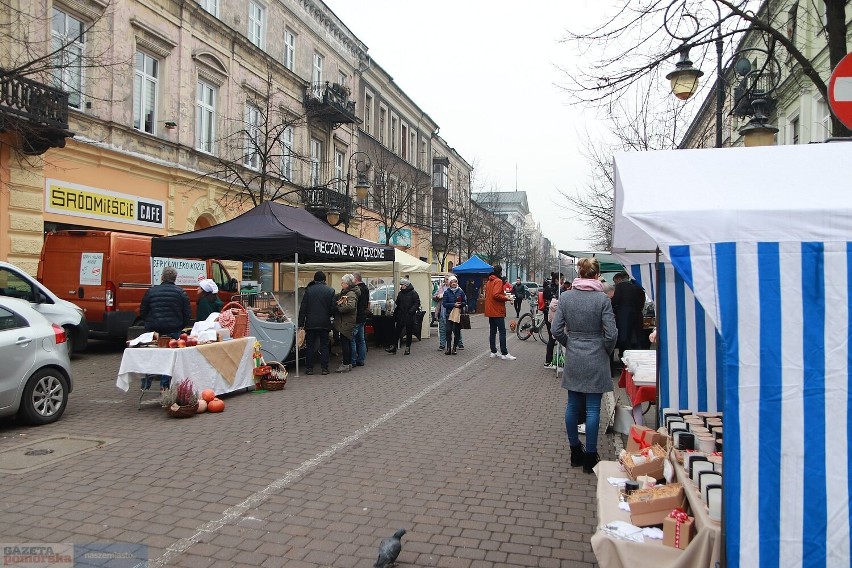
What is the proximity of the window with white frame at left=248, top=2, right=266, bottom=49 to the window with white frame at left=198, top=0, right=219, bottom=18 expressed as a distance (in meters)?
2.03

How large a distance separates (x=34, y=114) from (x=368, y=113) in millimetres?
24946

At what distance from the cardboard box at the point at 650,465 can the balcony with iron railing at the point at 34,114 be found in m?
13.2

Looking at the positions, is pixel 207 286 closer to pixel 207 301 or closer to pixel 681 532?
pixel 207 301

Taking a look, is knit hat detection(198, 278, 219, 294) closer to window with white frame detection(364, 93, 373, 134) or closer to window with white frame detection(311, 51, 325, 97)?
window with white frame detection(311, 51, 325, 97)

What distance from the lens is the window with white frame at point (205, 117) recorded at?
2091cm

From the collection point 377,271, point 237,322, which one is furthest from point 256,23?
point 237,322

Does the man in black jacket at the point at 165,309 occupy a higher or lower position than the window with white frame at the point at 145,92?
lower

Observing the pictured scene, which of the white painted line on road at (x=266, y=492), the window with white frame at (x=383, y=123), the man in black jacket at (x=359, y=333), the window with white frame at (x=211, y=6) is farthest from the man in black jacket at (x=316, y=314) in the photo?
the window with white frame at (x=383, y=123)

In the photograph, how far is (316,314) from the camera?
1098 centimetres

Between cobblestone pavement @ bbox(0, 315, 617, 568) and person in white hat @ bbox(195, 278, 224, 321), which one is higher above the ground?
person in white hat @ bbox(195, 278, 224, 321)

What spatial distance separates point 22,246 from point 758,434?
52.6 feet

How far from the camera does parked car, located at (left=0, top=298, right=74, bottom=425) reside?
6406 millimetres

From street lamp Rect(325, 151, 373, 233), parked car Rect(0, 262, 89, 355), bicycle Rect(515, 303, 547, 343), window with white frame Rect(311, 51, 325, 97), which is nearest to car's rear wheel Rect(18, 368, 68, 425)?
parked car Rect(0, 262, 89, 355)

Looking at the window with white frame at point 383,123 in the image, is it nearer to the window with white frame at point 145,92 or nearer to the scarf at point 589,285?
the window with white frame at point 145,92
